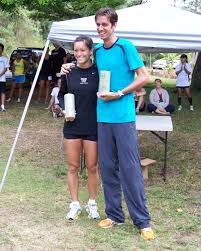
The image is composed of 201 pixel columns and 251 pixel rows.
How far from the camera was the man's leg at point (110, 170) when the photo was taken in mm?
4277

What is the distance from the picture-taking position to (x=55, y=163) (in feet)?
23.5

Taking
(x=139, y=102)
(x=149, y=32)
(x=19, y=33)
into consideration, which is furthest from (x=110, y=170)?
(x=19, y=33)

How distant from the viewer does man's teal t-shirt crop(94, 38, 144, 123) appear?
4.04m

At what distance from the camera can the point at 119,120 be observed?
416 cm

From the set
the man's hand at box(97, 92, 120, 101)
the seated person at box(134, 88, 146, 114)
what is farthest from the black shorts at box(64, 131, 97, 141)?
the seated person at box(134, 88, 146, 114)

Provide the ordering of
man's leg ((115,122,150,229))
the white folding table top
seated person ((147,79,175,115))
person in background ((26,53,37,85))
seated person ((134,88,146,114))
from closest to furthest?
Answer: man's leg ((115,122,150,229))
the white folding table top
seated person ((147,79,175,115))
seated person ((134,88,146,114))
person in background ((26,53,37,85))

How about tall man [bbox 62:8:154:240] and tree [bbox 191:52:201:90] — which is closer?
tall man [bbox 62:8:154:240]

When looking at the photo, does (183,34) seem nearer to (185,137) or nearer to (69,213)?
(69,213)

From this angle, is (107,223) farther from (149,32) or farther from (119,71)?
(149,32)

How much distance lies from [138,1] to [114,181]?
15.2 meters

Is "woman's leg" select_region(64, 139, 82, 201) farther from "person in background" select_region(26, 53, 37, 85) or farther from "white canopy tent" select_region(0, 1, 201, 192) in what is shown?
"person in background" select_region(26, 53, 37, 85)

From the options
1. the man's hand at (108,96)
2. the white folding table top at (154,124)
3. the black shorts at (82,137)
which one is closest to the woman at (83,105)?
the black shorts at (82,137)

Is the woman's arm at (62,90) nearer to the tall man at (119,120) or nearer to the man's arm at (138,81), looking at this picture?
the tall man at (119,120)

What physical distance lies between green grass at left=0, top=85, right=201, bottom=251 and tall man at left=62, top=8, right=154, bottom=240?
31cm
